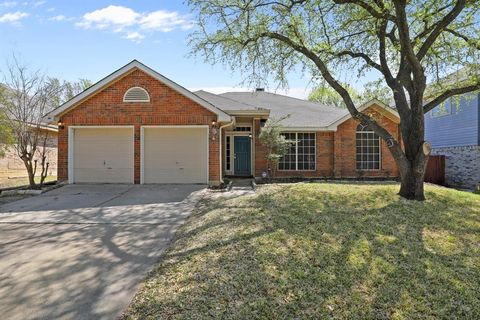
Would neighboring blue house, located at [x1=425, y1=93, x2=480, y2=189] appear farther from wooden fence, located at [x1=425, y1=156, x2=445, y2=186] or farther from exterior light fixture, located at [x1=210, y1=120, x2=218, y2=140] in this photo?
exterior light fixture, located at [x1=210, y1=120, x2=218, y2=140]

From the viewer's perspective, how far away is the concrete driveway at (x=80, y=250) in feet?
12.7

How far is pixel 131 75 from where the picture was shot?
44.2ft

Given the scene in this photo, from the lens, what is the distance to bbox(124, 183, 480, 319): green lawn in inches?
144

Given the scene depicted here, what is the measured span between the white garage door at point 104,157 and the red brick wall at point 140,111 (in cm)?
49

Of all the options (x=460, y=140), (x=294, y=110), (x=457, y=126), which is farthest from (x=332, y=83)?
(x=457, y=126)

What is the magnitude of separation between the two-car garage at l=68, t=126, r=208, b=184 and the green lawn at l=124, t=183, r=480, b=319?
21.0 feet

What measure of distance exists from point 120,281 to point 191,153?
9.55 metres

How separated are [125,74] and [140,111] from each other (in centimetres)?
156

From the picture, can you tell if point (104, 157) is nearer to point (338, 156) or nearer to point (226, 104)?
point (226, 104)

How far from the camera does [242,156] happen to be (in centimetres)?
1717

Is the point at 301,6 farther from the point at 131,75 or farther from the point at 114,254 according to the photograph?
the point at 114,254

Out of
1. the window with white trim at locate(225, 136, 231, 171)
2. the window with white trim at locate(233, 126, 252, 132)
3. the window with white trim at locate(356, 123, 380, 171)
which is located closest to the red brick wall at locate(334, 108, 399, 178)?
the window with white trim at locate(356, 123, 380, 171)

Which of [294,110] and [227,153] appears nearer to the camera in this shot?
[227,153]

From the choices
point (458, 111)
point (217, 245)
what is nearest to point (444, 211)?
point (217, 245)
